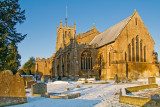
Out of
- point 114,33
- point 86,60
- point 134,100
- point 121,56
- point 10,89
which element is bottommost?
point 134,100

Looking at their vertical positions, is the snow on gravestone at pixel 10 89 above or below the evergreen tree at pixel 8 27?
below

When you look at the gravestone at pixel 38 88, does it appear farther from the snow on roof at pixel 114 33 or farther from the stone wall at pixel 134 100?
the snow on roof at pixel 114 33

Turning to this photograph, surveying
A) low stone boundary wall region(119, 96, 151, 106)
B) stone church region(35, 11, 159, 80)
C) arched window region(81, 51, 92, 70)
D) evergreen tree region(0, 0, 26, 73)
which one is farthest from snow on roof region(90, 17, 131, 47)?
low stone boundary wall region(119, 96, 151, 106)

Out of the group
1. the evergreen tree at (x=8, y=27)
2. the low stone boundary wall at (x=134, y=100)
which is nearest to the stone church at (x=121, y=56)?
the evergreen tree at (x=8, y=27)

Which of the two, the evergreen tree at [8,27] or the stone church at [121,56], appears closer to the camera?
the evergreen tree at [8,27]

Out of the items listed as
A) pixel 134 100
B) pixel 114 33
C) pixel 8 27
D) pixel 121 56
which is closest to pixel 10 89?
pixel 134 100

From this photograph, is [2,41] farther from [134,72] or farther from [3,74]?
[134,72]

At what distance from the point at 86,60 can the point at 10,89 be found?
26.6m

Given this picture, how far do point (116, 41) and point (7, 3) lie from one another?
1985 centimetres

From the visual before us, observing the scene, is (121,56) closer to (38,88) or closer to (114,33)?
(114,33)

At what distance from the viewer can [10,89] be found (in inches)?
381

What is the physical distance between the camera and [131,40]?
107ft

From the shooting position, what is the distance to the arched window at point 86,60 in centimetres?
3537

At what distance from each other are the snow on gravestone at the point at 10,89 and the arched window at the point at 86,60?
2551 cm
